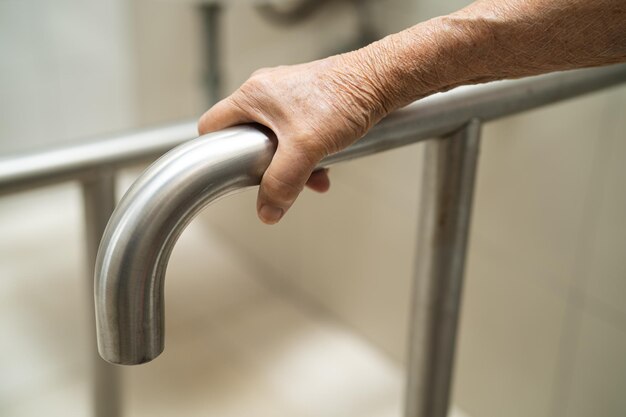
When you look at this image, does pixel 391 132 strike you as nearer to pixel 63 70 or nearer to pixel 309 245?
pixel 309 245

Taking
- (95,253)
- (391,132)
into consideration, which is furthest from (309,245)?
(391,132)

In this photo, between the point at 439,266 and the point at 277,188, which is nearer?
the point at 277,188

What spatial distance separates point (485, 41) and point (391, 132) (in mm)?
74

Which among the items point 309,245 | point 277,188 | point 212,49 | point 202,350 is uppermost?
point 212,49

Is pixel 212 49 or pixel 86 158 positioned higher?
pixel 212 49

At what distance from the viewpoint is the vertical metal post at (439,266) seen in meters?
0.49

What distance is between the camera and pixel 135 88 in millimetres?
1772

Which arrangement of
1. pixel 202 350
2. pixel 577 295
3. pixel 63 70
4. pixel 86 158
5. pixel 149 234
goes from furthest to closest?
pixel 63 70
pixel 202 350
pixel 577 295
pixel 86 158
pixel 149 234

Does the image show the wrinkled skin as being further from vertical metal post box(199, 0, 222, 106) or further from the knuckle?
vertical metal post box(199, 0, 222, 106)

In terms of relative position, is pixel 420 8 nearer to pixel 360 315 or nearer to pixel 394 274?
pixel 394 274

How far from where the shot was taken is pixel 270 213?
39 centimetres

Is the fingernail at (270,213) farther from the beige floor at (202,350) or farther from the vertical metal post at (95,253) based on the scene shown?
the beige floor at (202,350)

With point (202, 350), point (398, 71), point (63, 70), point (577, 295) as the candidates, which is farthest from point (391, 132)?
point (63, 70)

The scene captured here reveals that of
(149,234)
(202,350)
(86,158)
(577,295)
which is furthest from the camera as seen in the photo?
(202,350)
